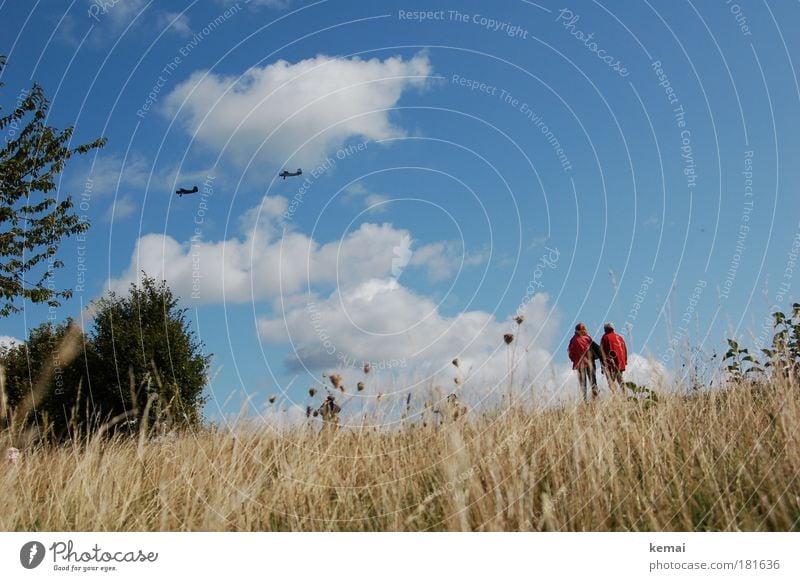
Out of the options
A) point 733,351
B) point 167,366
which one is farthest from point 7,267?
point 733,351

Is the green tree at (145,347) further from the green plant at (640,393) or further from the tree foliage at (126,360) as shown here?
the green plant at (640,393)

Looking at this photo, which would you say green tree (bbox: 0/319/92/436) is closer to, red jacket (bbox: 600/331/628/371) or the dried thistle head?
the dried thistle head

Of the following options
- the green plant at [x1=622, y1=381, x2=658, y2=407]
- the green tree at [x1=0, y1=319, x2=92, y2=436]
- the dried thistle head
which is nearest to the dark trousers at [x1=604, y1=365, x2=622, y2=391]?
the green plant at [x1=622, y1=381, x2=658, y2=407]

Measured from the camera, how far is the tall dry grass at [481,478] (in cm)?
470

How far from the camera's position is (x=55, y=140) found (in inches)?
834

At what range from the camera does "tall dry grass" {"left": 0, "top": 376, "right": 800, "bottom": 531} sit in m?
4.70

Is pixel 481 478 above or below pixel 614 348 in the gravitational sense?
→ below

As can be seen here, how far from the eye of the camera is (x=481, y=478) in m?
5.29

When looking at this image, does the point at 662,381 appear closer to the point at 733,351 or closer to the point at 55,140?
the point at 733,351

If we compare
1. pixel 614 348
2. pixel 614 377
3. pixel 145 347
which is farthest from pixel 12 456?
pixel 145 347

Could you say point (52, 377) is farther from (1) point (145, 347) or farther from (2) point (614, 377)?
(2) point (614, 377)

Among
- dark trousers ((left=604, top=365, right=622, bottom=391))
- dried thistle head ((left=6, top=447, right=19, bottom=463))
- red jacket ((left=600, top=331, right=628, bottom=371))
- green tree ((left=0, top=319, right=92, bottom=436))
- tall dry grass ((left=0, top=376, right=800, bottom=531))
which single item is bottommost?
tall dry grass ((left=0, top=376, right=800, bottom=531))

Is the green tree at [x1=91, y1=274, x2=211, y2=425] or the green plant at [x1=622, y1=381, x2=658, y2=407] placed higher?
the green tree at [x1=91, y1=274, x2=211, y2=425]

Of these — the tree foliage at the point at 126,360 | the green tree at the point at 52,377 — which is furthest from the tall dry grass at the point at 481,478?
the tree foliage at the point at 126,360
